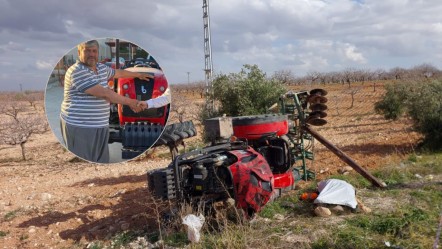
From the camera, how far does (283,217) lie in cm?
573

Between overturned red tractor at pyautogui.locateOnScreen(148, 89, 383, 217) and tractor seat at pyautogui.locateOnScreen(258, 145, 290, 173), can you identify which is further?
tractor seat at pyautogui.locateOnScreen(258, 145, 290, 173)

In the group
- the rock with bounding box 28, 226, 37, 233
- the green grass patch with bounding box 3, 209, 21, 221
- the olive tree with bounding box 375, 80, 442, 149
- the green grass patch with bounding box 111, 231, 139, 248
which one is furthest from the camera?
the olive tree with bounding box 375, 80, 442, 149

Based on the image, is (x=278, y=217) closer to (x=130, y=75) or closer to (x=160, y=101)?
(x=160, y=101)

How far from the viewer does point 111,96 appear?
15.1 feet

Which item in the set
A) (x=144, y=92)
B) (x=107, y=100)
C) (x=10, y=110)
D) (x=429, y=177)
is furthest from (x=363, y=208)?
(x=10, y=110)

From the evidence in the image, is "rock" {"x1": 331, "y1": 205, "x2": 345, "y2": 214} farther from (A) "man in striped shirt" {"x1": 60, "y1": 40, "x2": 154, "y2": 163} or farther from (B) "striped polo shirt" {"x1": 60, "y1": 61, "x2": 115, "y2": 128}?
(B) "striped polo shirt" {"x1": 60, "y1": 61, "x2": 115, "y2": 128}

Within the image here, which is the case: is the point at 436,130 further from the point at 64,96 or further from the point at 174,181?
the point at 64,96

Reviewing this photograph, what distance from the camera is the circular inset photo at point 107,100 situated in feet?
14.4

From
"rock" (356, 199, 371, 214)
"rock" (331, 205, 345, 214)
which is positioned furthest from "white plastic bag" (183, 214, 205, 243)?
"rock" (356, 199, 371, 214)

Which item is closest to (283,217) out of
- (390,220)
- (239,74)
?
(390,220)

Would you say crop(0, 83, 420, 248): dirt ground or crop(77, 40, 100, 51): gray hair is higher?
crop(77, 40, 100, 51): gray hair

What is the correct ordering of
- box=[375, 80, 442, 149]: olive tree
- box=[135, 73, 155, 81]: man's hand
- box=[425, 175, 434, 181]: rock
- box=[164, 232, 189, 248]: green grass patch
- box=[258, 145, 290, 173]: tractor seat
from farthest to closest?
1. box=[375, 80, 442, 149]: olive tree
2. box=[425, 175, 434, 181]: rock
3. box=[258, 145, 290, 173]: tractor seat
4. box=[164, 232, 189, 248]: green grass patch
5. box=[135, 73, 155, 81]: man's hand

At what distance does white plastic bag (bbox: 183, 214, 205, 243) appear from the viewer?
4.77 meters

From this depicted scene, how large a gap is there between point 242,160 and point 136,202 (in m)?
2.79
